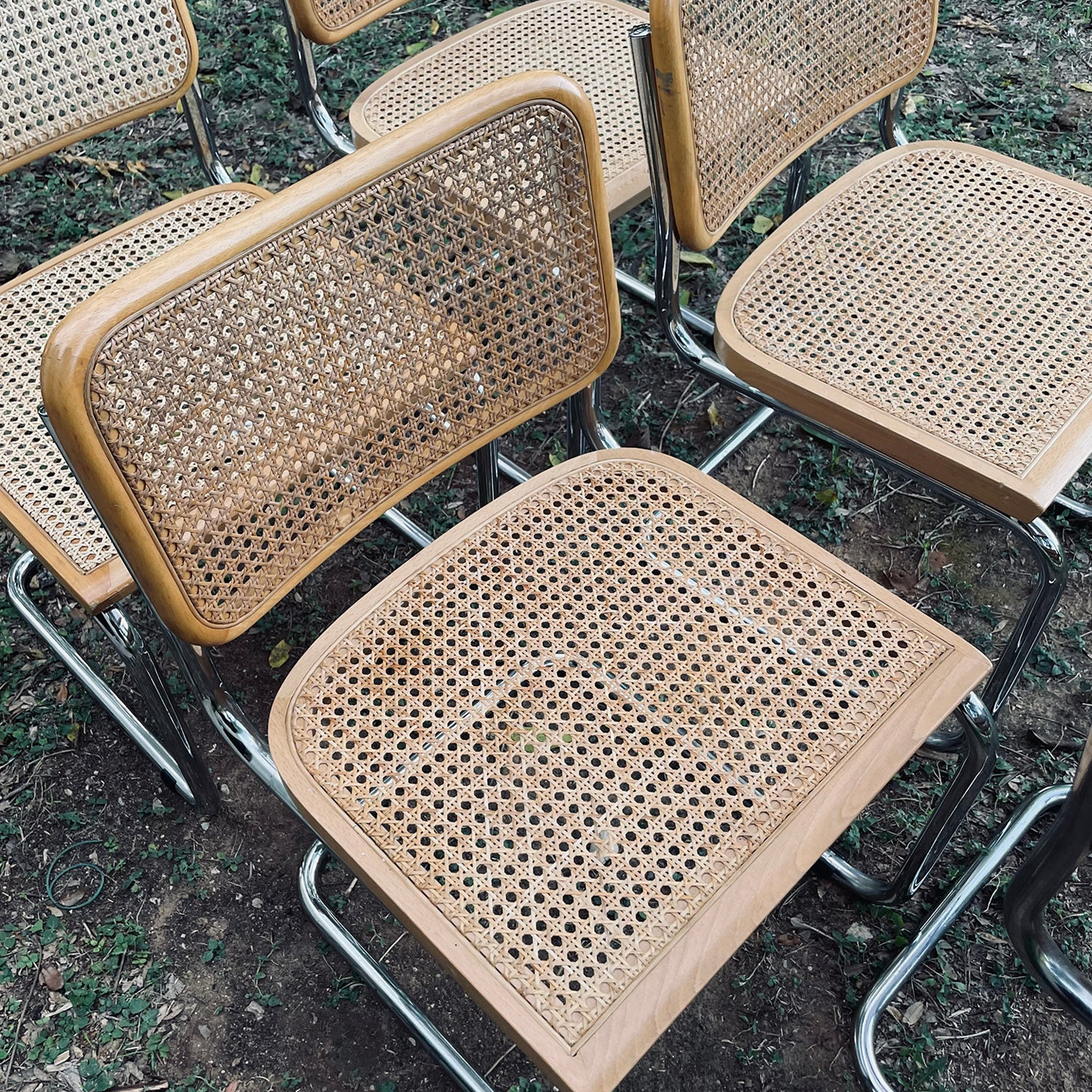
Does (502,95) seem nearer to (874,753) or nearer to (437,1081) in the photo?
(874,753)

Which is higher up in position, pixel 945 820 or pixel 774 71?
pixel 774 71

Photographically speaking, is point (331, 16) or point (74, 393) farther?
point (331, 16)

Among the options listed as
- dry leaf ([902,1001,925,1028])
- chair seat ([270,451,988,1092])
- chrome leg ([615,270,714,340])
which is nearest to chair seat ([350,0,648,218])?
chrome leg ([615,270,714,340])

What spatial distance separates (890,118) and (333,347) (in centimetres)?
124

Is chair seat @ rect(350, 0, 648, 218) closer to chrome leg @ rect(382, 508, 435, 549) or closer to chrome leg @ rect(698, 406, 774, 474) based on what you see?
chrome leg @ rect(698, 406, 774, 474)

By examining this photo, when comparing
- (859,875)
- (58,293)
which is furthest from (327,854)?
(58,293)

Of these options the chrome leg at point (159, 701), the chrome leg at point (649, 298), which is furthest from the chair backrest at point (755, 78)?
the chrome leg at point (159, 701)

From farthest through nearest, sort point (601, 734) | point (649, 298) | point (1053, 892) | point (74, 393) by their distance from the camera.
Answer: point (649, 298), point (601, 734), point (1053, 892), point (74, 393)

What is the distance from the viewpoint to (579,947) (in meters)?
0.93

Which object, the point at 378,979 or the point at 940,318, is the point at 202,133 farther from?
the point at 378,979

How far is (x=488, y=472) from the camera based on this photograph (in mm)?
1431

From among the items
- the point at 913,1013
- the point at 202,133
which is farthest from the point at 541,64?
the point at 913,1013

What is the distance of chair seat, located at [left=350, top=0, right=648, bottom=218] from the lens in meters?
1.77

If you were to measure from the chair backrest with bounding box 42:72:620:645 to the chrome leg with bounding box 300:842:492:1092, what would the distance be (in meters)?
0.59
